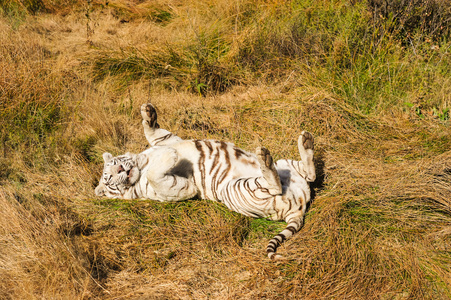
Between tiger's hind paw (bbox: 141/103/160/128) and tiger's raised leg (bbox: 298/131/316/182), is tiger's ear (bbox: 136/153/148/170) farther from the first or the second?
tiger's raised leg (bbox: 298/131/316/182)

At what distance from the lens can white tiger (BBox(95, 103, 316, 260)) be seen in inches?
110

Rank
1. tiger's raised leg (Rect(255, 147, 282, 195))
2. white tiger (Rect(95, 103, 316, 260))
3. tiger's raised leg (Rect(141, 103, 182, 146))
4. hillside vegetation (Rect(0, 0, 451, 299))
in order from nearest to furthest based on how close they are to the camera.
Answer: hillside vegetation (Rect(0, 0, 451, 299)) → tiger's raised leg (Rect(255, 147, 282, 195)) → white tiger (Rect(95, 103, 316, 260)) → tiger's raised leg (Rect(141, 103, 182, 146))

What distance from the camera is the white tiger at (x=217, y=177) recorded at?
280cm

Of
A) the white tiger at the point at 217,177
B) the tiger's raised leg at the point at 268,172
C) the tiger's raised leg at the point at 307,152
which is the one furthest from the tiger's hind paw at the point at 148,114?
the tiger's raised leg at the point at 307,152

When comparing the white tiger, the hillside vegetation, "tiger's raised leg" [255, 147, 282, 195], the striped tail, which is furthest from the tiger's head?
the striped tail

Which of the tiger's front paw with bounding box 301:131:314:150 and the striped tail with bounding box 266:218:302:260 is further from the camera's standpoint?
the tiger's front paw with bounding box 301:131:314:150

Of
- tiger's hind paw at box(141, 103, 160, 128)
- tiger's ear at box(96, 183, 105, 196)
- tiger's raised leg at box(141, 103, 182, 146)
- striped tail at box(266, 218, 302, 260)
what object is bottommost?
striped tail at box(266, 218, 302, 260)

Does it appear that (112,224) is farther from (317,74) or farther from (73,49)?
(73,49)

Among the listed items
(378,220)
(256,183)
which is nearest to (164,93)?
(256,183)

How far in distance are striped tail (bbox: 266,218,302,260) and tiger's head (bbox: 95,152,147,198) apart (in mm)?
1462

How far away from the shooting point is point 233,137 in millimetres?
3859

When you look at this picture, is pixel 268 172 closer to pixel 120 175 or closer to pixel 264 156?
pixel 264 156

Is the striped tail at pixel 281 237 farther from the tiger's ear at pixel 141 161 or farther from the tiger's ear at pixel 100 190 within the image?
the tiger's ear at pixel 100 190

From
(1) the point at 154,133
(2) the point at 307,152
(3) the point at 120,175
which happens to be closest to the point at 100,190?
(3) the point at 120,175
